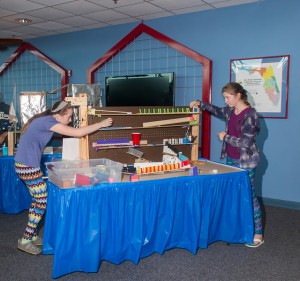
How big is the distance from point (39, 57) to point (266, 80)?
4.14 meters

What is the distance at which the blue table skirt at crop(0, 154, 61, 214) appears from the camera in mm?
3566

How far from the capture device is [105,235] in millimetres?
2355

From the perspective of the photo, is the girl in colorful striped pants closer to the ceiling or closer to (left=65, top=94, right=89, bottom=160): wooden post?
(left=65, top=94, right=89, bottom=160): wooden post

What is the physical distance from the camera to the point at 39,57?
623 centimetres

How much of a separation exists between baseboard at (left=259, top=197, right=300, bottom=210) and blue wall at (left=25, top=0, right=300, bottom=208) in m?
0.02

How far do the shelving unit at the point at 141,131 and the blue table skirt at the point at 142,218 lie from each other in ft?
1.80

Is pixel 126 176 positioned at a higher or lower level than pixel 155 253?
higher

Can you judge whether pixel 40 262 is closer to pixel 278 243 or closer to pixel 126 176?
pixel 126 176

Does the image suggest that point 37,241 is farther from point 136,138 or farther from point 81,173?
point 136,138

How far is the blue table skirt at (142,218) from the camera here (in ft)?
7.35

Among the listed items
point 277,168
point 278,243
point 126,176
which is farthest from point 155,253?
point 277,168

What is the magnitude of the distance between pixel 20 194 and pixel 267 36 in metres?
3.40

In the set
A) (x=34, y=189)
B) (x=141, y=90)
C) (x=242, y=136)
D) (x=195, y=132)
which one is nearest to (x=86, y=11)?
(x=141, y=90)

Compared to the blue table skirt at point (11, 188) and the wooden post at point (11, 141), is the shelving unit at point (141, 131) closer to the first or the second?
the blue table skirt at point (11, 188)
